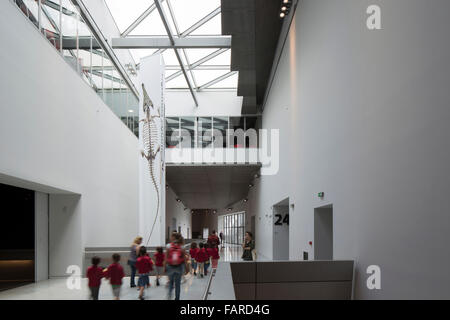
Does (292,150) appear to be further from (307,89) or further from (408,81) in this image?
(408,81)

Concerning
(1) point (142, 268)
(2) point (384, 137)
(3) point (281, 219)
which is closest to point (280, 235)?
(3) point (281, 219)

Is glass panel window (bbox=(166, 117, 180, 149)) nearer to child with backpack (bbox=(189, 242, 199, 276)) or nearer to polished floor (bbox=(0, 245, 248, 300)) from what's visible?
polished floor (bbox=(0, 245, 248, 300))

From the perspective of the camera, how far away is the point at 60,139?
40.5 feet

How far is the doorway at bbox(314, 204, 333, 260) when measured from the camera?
10.4 metres

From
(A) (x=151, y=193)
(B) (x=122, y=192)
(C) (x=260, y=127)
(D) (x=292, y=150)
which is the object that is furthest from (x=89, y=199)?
(C) (x=260, y=127)

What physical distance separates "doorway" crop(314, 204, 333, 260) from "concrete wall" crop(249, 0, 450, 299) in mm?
306

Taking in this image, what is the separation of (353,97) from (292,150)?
642 cm

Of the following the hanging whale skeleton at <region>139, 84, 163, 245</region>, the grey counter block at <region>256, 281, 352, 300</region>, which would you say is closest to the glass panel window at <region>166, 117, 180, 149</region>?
the hanging whale skeleton at <region>139, 84, 163, 245</region>

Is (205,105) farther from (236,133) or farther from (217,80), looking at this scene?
(236,133)

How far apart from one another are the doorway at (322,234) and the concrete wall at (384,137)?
31 centimetres

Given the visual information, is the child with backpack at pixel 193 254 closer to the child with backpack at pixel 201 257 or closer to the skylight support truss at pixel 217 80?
the child with backpack at pixel 201 257

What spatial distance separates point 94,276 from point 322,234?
6.70m

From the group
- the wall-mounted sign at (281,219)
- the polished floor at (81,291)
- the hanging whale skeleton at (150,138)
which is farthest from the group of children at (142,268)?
the wall-mounted sign at (281,219)

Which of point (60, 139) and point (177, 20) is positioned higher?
point (177, 20)
